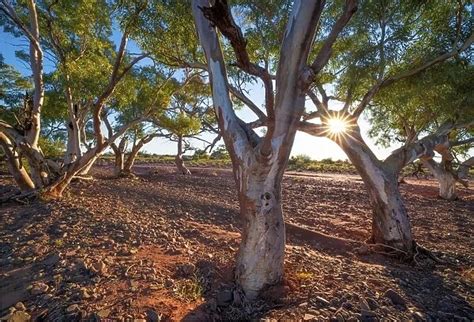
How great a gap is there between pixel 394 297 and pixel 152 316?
97.4 inches

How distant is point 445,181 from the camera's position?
13.8 metres

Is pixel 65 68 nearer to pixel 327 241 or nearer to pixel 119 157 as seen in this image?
pixel 327 241

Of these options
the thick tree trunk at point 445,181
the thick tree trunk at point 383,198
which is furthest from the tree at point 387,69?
the thick tree trunk at point 445,181

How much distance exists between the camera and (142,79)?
9.23m

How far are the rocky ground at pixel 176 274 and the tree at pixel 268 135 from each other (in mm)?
353

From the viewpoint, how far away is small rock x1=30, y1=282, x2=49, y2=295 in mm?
2930

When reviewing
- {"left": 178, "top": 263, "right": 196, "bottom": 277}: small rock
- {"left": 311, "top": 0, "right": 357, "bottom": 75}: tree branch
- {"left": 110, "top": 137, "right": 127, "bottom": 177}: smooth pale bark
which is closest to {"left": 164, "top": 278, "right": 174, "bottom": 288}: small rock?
{"left": 178, "top": 263, "right": 196, "bottom": 277}: small rock

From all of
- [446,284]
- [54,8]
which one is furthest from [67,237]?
[54,8]

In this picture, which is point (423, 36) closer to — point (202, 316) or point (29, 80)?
point (202, 316)

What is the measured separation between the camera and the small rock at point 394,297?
127 inches

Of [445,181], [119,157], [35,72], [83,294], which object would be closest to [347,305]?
[83,294]

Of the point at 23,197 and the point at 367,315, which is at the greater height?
the point at 23,197

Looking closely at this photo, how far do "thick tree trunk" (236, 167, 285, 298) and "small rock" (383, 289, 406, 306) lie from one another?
118 cm

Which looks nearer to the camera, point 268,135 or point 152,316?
point 152,316
